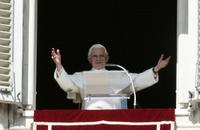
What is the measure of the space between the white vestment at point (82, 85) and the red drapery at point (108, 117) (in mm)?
574

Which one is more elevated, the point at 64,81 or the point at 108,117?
the point at 64,81

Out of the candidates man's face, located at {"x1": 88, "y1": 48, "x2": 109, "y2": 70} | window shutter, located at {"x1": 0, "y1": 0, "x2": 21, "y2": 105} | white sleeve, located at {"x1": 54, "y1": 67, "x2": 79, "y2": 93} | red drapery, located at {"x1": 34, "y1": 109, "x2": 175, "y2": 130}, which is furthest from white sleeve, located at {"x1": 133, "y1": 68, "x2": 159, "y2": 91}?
window shutter, located at {"x1": 0, "y1": 0, "x2": 21, "y2": 105}

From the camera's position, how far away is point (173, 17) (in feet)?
38.7

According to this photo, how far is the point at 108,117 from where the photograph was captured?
778cm

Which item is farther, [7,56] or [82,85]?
[82,85]

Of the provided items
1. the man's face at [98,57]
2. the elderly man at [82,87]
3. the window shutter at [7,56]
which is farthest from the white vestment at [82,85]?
the window shutter at [7,56]

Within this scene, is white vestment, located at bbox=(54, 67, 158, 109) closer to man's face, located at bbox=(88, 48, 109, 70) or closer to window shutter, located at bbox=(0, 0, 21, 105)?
man's face, located at bbox=(88, 48, 109, 70)

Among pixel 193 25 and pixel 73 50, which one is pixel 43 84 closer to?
pixel 73 50

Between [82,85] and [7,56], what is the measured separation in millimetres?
1107

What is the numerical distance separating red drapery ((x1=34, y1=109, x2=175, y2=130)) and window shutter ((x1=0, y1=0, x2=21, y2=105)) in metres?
0.34

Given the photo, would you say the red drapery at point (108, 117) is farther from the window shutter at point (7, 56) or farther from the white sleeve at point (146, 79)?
the white sleeve at point (146, 79)

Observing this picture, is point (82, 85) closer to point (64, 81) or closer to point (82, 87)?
point (82, 87)

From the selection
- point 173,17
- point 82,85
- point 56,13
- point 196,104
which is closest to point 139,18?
point 173,17

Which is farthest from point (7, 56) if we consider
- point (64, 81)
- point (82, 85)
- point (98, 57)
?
point (98, 57)
